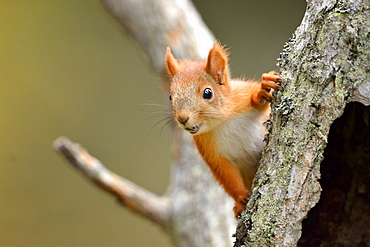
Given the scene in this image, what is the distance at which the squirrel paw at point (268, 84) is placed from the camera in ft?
4.66

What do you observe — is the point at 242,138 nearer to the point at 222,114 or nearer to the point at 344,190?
the point at 222,114

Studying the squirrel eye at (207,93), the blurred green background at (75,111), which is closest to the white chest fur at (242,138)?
the squirrel eye at (207,93)

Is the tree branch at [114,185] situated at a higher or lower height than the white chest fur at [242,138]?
higher

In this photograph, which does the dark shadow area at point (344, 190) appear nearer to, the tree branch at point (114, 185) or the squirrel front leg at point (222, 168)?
the squirrel front leg at point (222, 168)

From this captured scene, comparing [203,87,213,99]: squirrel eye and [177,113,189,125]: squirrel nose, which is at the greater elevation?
[203,87,213,99]: squirrel eye

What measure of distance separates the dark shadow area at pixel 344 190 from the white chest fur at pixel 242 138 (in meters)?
0.24

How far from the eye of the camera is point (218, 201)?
2492 millimetres

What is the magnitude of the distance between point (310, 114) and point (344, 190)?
1.70 feet

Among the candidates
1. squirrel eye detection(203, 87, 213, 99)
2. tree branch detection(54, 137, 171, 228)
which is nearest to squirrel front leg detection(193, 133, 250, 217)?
squirrel eye detection(203, 87, 213, 99)

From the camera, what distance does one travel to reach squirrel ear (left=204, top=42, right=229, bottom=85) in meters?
1.65

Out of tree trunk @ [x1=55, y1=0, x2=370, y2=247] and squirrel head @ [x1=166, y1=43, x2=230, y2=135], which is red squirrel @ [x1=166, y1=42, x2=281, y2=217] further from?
tree trunk @ [x1=55, y1=0, x2=370, y2=247]

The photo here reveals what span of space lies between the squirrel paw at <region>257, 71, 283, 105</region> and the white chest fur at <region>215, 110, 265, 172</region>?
16 cm

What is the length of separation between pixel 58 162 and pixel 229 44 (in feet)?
6.07

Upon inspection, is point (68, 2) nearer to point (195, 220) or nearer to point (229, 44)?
point (229, 44)
